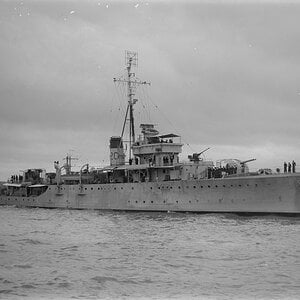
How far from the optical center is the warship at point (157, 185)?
32719 millimetres

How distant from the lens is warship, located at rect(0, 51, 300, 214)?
3272 centimetres

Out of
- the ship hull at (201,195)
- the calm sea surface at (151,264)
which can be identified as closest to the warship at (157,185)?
the ship hull at (201,195)

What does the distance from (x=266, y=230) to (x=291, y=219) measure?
758 centimetres

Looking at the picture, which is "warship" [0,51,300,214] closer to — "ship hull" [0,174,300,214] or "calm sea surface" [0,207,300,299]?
"ship hull" [0,174,300,214]

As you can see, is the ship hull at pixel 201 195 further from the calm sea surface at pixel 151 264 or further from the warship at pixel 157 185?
the calm sea surface at pixel 151 264

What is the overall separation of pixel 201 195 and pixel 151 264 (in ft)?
69.3

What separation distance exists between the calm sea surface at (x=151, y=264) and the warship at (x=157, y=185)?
32.2ft

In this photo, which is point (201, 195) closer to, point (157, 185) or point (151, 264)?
point (157, 185)

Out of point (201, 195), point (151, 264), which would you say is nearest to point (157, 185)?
point (201, 195)

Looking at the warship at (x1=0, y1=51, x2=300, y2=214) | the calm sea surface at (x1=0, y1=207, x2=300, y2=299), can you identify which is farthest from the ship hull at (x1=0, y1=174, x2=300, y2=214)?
the calm sea surface at (x1=0, y1=207, x2=300, y2=299)

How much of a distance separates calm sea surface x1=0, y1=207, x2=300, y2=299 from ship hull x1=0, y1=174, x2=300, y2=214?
31.4 ft

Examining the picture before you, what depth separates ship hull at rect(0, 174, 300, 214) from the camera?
32219 millimetres

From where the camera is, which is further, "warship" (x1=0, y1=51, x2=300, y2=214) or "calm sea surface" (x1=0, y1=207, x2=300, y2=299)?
"warship" (x1=0, y1=51, x2=300, y2=214)

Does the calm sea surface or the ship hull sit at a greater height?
the ship hull
